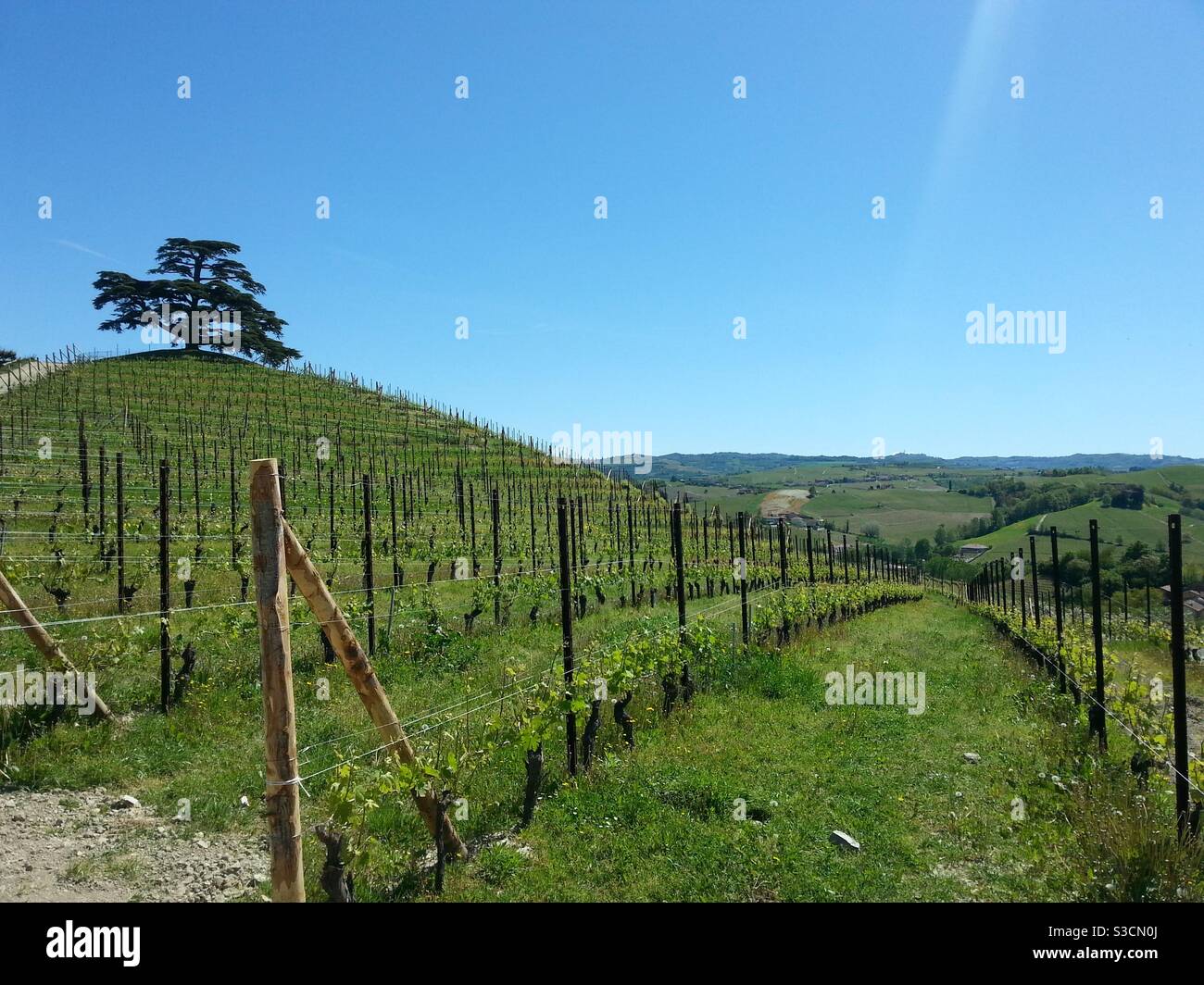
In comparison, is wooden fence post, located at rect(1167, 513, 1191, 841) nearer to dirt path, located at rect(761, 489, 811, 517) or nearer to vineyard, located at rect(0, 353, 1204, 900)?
vineyard, located at rect(0, 353, 1204, 900)

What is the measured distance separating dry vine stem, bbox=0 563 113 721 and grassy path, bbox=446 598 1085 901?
434 centimetres

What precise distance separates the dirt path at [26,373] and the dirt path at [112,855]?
118 ft

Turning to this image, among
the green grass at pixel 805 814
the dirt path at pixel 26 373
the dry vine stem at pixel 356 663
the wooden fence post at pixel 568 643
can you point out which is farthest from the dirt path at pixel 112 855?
the dirt path at pixel 26 373

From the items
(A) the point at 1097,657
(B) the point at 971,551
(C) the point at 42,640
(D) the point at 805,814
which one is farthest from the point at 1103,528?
(C) the point at 42,640

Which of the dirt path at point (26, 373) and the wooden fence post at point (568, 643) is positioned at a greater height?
the dirt path at point (26, 373)

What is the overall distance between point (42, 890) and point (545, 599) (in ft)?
34.4

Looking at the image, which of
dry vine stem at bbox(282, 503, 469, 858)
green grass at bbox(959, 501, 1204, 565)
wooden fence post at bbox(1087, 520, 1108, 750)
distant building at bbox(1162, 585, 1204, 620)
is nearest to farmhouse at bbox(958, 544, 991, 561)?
green grass at bbox(959, 501, 1204, 565)

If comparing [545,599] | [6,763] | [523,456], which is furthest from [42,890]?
[523,456]

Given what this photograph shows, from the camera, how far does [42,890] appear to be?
4.29 m

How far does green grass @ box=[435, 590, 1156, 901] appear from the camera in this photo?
4.66 meters

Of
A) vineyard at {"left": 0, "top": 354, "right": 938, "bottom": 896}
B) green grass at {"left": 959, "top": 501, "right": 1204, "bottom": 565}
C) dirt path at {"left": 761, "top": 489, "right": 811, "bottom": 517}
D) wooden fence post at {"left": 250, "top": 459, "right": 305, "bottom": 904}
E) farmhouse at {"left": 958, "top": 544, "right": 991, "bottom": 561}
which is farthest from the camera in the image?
dirt path at {"left": 761, "top": 489, "right": 811, "bottom": 517}

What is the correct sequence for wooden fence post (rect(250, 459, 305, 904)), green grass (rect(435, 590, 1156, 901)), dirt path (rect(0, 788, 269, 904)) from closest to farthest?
1. wooden fence post (rect(250, 459, 305, 904))
2. dirt path (rect(0, 788, 269, 904))
3. green grass (rect(435, 590, 1156, 901))

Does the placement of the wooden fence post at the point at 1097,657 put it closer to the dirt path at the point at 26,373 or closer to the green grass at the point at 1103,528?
the dirt path at the point at 26,373

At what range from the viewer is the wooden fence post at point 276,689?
11.1 ft
